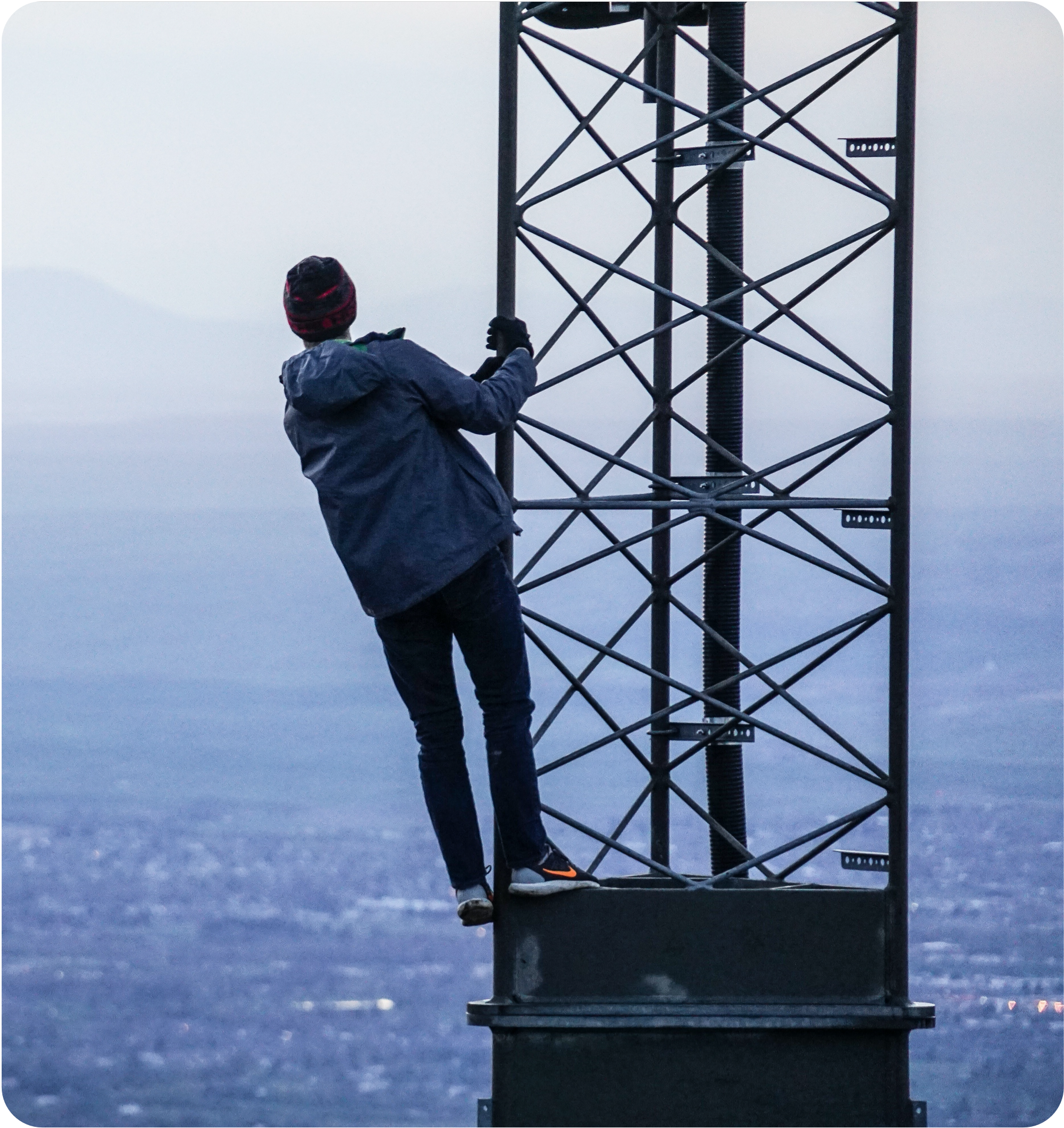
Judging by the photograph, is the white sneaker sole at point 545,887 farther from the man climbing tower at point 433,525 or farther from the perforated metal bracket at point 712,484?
the perforated metal bracket at point 712,484

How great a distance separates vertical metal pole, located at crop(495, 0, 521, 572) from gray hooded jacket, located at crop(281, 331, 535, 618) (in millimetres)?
540

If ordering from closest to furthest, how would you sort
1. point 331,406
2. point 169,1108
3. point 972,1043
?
point 331,406, point 972,1043, point 169,1108

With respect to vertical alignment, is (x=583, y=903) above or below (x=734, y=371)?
below

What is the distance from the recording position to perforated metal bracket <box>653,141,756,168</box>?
23.0ft

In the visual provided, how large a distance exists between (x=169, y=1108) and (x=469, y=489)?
227ft

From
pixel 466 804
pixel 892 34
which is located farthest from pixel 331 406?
pixel 892 34

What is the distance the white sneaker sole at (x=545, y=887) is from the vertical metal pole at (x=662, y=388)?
1.13 meters

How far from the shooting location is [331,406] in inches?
229

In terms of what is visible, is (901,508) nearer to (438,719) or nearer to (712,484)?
(712,484)

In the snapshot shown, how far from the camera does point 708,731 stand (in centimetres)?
724

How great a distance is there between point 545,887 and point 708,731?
1.21 m

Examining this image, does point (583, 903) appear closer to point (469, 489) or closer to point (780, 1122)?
point (780, 1122)

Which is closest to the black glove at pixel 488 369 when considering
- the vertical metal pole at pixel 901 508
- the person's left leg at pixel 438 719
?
the person's left leg at pixel 438 719

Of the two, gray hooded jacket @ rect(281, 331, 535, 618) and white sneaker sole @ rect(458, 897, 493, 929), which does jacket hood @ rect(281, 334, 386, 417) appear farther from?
white sneaker sole @ rect(458, 897, 493, 929)
